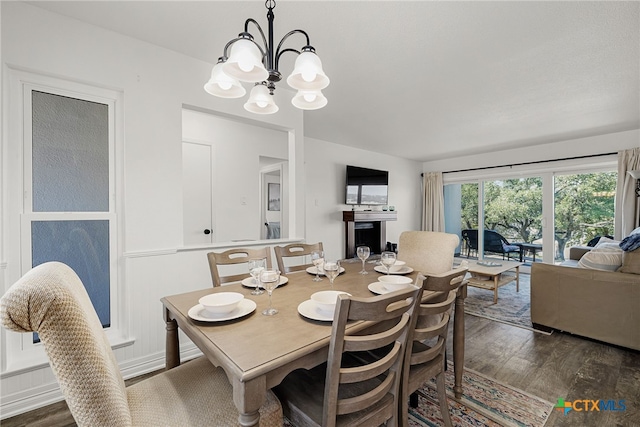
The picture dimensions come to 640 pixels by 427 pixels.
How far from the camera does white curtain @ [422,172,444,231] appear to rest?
623 centimetres

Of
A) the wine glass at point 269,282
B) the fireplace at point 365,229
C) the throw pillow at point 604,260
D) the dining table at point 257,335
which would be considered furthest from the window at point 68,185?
the throw pillow at point 604,260

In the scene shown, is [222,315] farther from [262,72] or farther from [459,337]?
[459,337]

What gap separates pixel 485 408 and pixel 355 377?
1.23m

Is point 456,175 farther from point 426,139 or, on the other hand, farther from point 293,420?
point 293,420

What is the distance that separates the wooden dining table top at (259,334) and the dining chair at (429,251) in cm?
101

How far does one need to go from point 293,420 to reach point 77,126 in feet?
7.25

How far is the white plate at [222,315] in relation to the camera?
1094mm

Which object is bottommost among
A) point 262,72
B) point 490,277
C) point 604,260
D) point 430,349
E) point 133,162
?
point 490,277

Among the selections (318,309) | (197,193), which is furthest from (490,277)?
(197,193)

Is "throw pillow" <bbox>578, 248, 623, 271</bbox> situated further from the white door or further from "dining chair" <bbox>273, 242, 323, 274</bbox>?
the white door

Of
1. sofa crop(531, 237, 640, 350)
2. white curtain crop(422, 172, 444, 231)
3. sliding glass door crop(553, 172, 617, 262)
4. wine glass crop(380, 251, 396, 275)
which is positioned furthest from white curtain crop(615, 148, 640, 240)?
wine glass crop(380, 251, 396, 275)

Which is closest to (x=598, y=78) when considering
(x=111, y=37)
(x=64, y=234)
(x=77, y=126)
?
(x=111, y=37)

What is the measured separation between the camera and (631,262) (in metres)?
2.26

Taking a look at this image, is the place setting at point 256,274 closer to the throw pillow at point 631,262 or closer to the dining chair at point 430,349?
the dining chair at point 430,349
